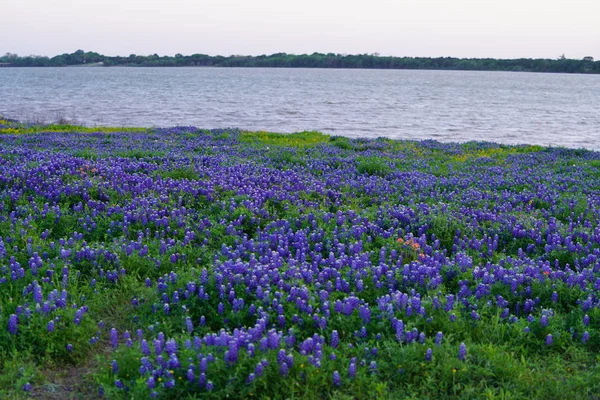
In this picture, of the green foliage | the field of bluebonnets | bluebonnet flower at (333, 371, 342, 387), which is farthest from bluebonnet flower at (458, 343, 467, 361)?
the green foliage

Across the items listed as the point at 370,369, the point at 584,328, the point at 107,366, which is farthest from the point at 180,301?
the point at 584,328

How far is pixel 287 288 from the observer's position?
5.38m

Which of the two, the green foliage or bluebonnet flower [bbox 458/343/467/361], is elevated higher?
the green foliage

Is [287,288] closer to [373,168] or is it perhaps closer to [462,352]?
[462,352]

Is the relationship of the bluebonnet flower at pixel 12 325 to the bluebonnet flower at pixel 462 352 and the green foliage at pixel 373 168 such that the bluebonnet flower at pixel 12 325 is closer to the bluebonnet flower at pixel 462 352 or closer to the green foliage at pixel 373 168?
the bluebonnet flower at pixel 462 352

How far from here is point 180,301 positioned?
5328mm

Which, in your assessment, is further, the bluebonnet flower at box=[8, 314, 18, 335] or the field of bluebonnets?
the bluebonnet flower at box=[8, 314, 18, 335]

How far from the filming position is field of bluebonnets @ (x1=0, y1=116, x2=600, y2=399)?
423cm

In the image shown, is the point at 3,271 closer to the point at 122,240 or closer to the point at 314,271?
the point at 122,240

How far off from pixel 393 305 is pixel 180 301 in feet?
6.85

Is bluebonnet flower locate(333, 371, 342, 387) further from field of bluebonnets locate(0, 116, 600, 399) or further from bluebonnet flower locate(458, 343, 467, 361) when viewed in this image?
bluebonnet flower locate(458, 343, 467, 361)

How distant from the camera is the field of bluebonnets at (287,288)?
4230 millimetres

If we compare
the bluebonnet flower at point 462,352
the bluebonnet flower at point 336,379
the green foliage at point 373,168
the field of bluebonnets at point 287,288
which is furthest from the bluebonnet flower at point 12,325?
the green foliage at point 373,168

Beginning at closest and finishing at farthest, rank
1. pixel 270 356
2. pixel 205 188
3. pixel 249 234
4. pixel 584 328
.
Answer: pixel 270 356, pixel 584 328, pixel 249 234, pixel 205 188
